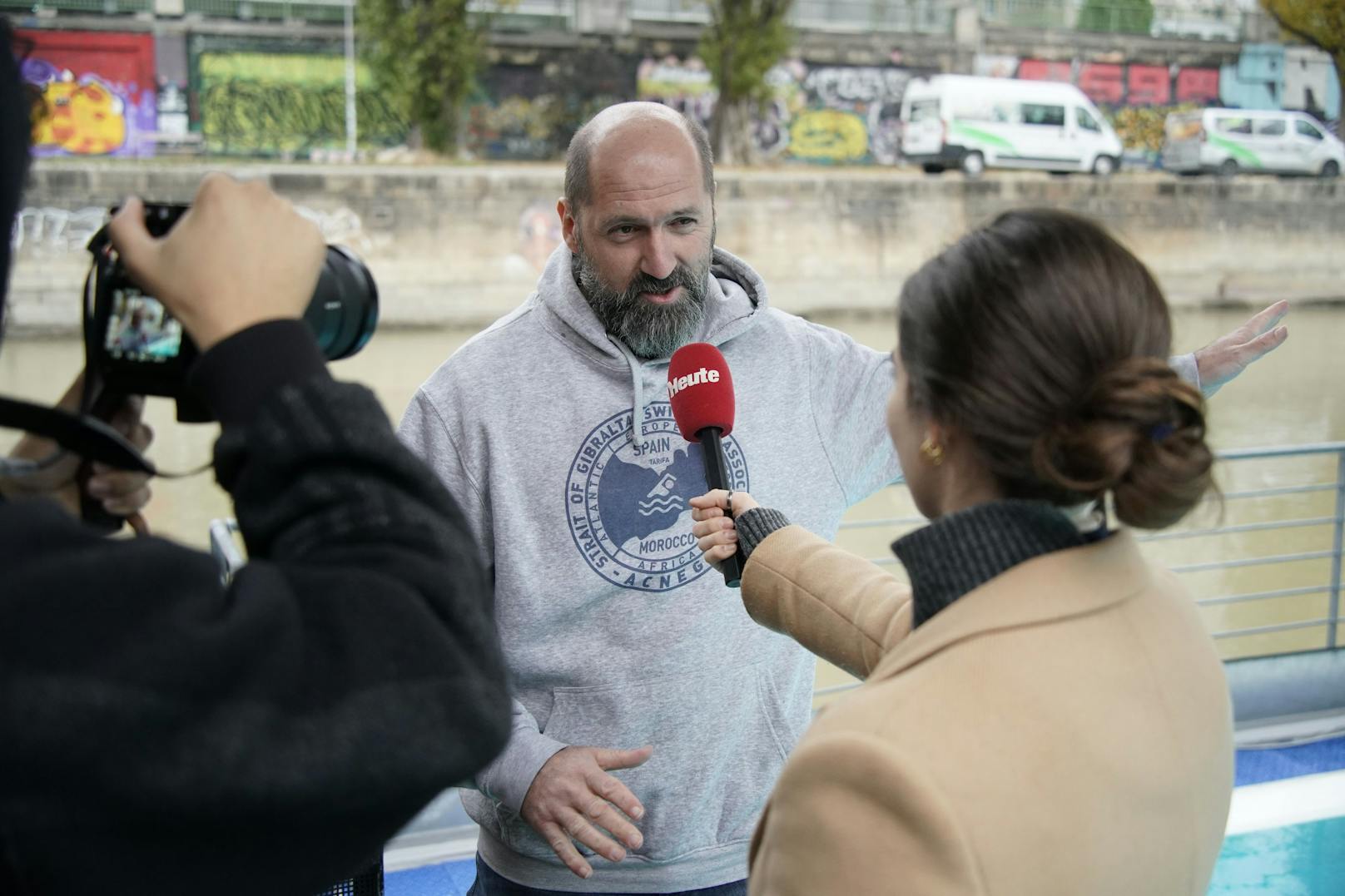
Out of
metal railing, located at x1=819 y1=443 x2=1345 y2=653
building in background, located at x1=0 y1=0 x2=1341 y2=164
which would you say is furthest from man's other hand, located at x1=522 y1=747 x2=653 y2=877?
building in background, located at x1=0 y1=0 x2=1341 y2=164

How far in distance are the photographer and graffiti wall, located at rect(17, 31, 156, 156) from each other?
2472 cm

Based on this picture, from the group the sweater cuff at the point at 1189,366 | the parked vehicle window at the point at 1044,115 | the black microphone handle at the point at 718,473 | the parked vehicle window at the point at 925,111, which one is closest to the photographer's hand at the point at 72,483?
the black microphone handle at the point at 718,473

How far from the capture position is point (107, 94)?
23312 millimetres

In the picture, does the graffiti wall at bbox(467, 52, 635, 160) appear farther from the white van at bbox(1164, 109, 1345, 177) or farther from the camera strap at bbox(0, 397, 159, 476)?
the camera strap at bbox(0, 397, 159, 476)

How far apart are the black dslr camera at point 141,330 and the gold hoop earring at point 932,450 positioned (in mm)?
507

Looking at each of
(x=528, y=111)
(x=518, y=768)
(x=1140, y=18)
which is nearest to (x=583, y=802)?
(x=518, y=768)

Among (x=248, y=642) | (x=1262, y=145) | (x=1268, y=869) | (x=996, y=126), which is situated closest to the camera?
(x=248, y=642)

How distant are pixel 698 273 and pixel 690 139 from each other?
209mm

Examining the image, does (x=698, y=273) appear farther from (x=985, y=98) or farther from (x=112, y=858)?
(x=985, y=98)

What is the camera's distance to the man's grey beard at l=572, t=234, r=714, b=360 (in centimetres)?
197

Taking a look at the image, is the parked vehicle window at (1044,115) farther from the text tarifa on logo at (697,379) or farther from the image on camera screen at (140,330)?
the image on camera screen at (140,330)

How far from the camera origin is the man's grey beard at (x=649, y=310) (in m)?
1.97

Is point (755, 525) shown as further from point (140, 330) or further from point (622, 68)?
point (622, 68)

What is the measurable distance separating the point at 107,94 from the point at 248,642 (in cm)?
2526
